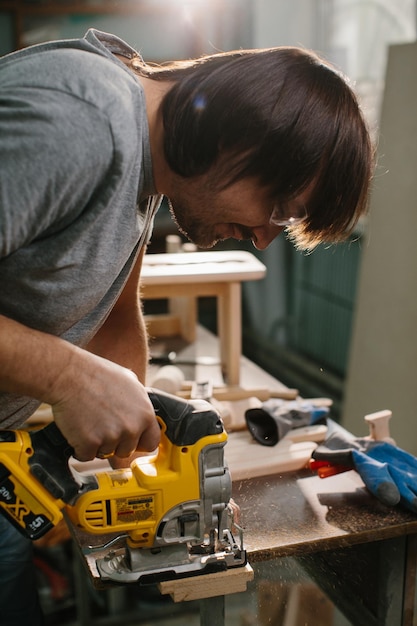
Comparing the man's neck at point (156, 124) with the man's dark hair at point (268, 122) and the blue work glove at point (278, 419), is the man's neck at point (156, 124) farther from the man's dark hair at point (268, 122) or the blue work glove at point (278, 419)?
the blue work glove at point (278, 419)

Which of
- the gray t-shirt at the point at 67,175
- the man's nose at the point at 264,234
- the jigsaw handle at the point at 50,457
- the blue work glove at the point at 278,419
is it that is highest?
the gray t-shirt at the point at 67,175

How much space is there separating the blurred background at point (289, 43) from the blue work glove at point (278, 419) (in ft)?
6.11

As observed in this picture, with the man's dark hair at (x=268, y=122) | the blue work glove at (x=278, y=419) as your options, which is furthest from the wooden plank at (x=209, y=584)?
the man's dark hair at (x=268, y=122)

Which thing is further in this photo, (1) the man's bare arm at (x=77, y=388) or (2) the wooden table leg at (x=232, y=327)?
(2) the wooden table leg at (x=232, y=327)

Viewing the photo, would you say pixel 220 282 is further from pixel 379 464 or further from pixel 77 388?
pixel 77 388

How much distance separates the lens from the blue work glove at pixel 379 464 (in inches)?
52.9

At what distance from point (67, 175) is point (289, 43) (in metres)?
3.48

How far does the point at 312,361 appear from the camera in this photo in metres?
3.99

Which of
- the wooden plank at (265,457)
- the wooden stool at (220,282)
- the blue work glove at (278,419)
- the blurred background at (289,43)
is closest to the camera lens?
the wooden plank at (265,457)

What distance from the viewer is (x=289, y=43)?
4023mm

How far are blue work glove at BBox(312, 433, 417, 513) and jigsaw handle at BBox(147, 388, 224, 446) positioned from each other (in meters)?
0.42

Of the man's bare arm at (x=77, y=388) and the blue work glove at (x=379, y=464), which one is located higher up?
the man's bare arm at (x=77, y=388)

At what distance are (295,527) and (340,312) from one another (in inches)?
98.3

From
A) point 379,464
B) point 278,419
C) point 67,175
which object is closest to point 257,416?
point 278,419
